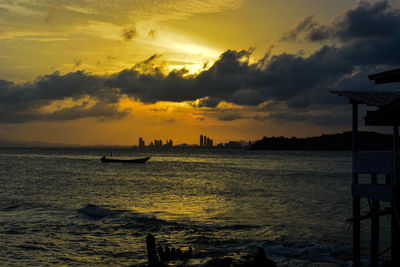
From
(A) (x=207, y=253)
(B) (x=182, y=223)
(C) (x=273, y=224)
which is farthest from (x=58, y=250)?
(C) (x=273, y=224)

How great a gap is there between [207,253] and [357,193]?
8.92 meters

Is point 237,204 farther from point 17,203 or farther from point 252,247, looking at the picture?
point 17,203

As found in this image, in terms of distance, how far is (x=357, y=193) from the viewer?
1373cm

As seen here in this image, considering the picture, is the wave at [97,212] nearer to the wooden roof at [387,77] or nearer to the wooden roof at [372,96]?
the wooden roof at [372,96]

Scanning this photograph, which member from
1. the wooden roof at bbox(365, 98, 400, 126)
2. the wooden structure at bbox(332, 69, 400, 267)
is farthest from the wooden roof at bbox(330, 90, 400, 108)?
the wooden roof at bbox(365, 98, 400, 126)

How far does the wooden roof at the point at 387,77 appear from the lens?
1140cm

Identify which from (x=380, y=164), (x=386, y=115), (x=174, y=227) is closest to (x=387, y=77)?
(x=386, y=115)

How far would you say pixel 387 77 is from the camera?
11750 millimetres

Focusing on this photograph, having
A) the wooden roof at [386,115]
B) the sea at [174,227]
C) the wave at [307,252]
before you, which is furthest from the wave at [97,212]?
the wooden roof at [386,115]

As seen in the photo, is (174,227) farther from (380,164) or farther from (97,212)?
(380,164)

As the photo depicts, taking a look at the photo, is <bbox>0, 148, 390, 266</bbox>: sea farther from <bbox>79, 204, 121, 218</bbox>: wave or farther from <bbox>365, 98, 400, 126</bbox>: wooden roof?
<bbox>365, 98, 400, 126</bbox>: wooden roof

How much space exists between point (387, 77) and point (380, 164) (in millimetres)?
2919

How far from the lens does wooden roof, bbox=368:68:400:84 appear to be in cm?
1140

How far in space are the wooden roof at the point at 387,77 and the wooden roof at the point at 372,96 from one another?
2.15 feet
